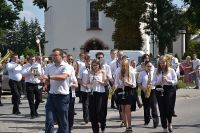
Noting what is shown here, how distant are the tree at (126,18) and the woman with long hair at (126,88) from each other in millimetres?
37978

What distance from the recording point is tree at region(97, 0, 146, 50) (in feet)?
169

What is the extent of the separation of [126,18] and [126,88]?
39045mm

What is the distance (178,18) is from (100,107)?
3933cm

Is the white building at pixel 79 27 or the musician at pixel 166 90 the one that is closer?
the musician at pixel 166 90

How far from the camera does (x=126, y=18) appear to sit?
52.3 meters

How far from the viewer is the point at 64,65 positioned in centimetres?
1161

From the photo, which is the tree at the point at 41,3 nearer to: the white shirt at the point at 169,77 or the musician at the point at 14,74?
the musician at the point at 14,74

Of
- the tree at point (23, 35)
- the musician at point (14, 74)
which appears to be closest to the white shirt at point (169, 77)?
the musician at point (14, 74)

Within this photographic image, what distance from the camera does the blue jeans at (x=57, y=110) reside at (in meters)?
11.6

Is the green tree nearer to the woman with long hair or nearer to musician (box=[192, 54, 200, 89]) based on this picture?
musician (box=[192, 54, 200, 89])

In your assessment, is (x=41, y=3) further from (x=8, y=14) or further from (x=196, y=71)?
(x=196, y=71)

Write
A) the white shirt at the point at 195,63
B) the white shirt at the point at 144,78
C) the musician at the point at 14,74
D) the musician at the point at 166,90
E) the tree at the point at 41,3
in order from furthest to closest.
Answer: the tree at the point at 41,3 < the white shirt at the point at 195,63 < the musician at the point at 14,74 < the white shirt at the point at 144,78 < the musician at the point at 166,90

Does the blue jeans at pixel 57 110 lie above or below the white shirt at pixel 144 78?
below

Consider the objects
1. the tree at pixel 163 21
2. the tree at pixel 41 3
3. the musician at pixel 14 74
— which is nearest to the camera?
the musician at pixel 14 74
